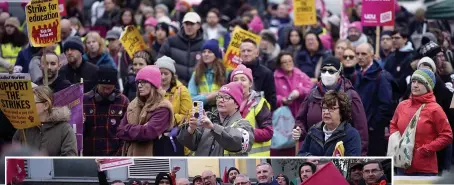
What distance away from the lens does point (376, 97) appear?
47.5ft

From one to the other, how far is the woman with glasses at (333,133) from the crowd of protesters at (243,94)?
0.01 metres

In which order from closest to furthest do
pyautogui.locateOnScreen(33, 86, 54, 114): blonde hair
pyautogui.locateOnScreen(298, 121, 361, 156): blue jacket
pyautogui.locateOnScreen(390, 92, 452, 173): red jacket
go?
pyautogui.locateOnScreen(298, 121, 361, 156): blue jacket → pyautogui.locateOnScreen(33, 86, 54, 114): blonde hair → pyautogui.locateOnScreen(390, 92, 452, 173): red jacket

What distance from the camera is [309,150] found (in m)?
10.8

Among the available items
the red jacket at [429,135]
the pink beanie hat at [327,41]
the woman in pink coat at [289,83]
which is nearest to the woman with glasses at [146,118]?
the red jacket at [429,135]

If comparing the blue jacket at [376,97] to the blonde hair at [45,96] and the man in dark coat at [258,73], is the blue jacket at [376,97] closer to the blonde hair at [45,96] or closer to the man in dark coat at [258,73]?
the man in dark coat at [258,73]

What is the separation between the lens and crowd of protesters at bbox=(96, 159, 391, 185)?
8.78 meters

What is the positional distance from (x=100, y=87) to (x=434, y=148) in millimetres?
3400

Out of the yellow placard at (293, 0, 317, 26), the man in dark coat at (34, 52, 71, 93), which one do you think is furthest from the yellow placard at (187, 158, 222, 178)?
the yellow placard at (293, 0, 317, 26)

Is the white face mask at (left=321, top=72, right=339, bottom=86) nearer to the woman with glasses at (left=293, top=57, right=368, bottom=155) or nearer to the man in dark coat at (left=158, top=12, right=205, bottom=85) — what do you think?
the woman with glasses at (left=293, top=57, right=368, bottom=155)

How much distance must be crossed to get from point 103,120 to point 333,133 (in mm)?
2896

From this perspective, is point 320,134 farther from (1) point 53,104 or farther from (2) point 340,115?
(1) point 53,104

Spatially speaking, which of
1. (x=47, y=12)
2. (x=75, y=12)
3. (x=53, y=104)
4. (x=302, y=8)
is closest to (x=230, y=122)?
(x=53, y=104)

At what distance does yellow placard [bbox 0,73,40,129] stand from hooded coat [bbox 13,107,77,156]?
8cm

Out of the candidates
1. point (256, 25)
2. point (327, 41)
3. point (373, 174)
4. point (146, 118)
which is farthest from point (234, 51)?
point (373, 174)
